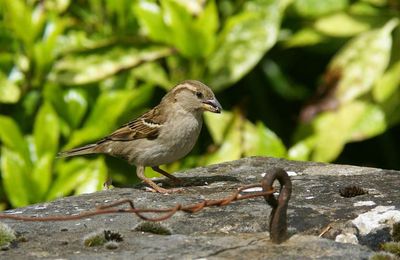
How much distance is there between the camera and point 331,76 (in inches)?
261

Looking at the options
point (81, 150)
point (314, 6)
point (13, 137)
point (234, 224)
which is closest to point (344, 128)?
point (314, 6)

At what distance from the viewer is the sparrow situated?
18.5 ft

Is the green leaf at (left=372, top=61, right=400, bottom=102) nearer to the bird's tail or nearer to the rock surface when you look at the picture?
the rock surface

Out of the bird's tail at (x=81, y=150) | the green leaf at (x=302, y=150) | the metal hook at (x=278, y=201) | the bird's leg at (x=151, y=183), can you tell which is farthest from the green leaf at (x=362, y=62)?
the metal hook at (x=278, y=201)

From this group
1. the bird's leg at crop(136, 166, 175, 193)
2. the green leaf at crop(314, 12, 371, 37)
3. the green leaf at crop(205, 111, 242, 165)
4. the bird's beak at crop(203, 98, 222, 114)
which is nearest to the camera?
the bird's leg at crop(136, 166, 175, 193)

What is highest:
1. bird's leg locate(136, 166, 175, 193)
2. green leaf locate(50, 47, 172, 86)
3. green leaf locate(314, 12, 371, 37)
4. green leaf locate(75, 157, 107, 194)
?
green leaf locate(314, 12, 371, 37)

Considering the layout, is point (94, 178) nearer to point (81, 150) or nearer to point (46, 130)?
point (81, 150)

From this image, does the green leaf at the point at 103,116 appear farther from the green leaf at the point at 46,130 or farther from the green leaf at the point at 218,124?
the green leaf at the point at 218,124

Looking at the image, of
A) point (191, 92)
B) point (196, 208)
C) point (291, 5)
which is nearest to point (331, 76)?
point (291, 5)

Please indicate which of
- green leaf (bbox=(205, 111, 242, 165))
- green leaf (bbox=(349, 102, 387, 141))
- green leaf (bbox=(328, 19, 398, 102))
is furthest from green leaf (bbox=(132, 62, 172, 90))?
green leaf (bbox=(349, 102, 387, 141))

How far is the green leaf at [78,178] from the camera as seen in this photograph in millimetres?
6074

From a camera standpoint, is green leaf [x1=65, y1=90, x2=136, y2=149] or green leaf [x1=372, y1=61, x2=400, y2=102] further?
green leaf [x1=372, y1=61, x2=400, y2=102]

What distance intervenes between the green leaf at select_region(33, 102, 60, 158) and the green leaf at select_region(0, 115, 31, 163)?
3.1 inches

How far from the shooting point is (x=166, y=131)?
18.7ft
